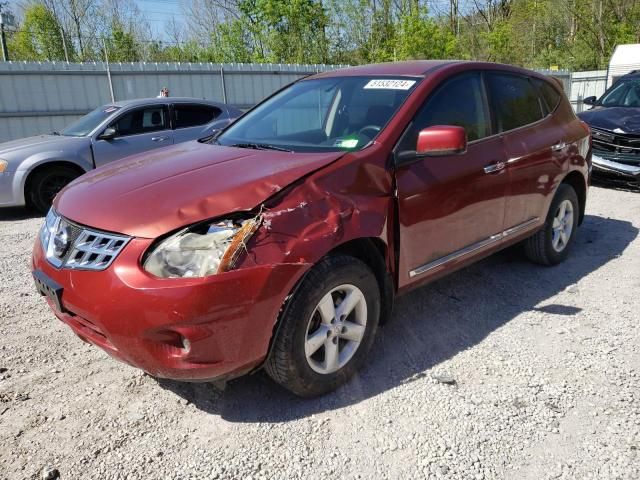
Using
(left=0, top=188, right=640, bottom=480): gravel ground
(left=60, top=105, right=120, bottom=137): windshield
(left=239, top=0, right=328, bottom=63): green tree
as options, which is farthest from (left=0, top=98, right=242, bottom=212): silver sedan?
(left=239, top=0, right=328, bottom=63): green tree

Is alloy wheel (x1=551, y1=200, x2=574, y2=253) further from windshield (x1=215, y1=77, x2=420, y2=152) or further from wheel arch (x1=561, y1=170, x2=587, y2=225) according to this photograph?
windshield (x1=215, y1=77, x2=420, y2=152)

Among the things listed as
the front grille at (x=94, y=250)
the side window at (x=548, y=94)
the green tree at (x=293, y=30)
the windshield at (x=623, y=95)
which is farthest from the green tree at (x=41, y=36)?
the front grille at (x=94, y=250)

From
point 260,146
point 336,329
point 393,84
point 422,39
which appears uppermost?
point 422,39

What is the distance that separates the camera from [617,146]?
7660mm

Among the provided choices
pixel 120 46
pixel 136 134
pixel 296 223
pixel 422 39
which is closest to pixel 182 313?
pixel 296 223

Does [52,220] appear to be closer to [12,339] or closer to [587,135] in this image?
[12,339]

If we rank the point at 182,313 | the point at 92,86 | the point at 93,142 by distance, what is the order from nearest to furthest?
the point at 182,313, the point at 93,142, the point at 92,86

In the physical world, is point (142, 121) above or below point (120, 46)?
below

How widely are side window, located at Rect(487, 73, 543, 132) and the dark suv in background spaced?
Answer: 3.94 metres

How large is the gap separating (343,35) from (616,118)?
19607mm

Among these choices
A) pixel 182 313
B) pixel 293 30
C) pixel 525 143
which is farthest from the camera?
pixel 293 30

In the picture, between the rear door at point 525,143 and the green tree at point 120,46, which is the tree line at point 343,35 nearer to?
the green tree at point 120,46

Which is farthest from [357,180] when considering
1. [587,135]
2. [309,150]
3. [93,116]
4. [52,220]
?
[93,116]

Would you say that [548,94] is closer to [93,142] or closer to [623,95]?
[623,95]
